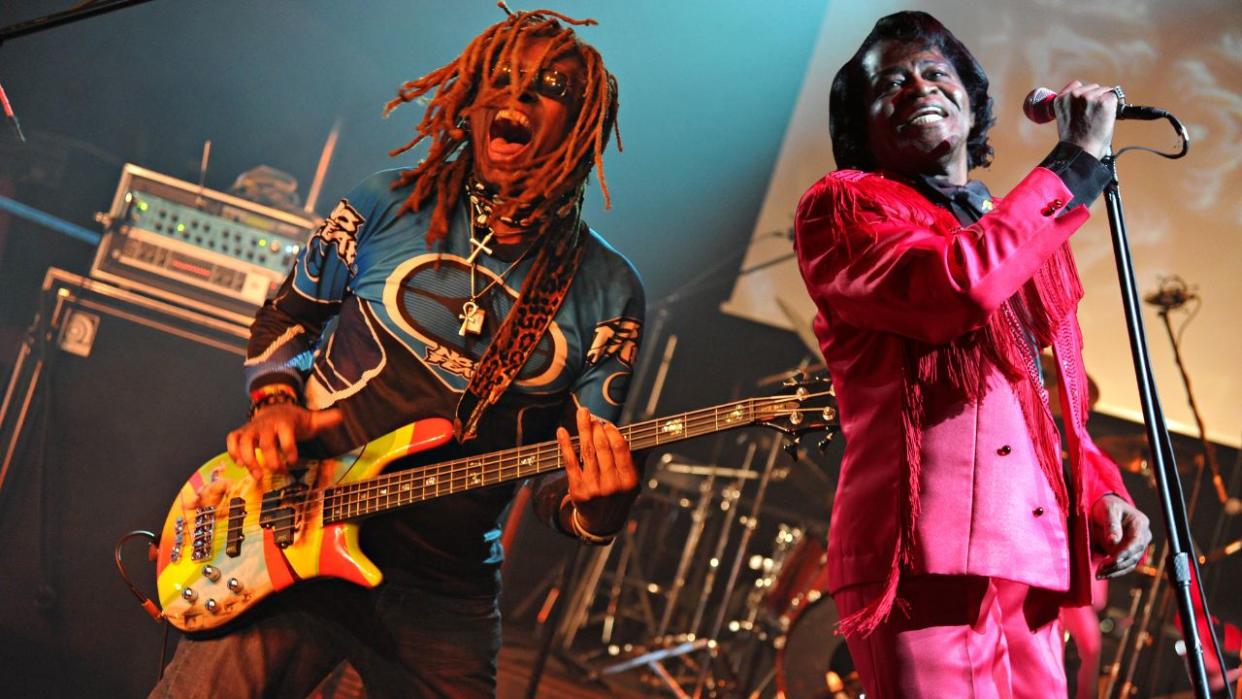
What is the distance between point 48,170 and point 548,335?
1904 mm

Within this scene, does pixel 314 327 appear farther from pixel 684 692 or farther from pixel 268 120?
pixel 684 692

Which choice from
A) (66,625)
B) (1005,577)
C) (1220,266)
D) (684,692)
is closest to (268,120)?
(66,625)

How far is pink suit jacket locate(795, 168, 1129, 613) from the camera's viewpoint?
4.76ft

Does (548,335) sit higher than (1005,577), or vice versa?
(548,335)

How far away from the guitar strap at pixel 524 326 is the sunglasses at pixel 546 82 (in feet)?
1.11

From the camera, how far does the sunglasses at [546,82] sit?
253cm

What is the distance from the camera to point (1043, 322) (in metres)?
1.64

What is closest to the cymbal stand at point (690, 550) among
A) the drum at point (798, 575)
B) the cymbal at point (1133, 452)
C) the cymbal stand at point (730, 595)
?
the cymbal stand at point (730, 595)

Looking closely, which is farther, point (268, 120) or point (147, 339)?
point (268, 120)

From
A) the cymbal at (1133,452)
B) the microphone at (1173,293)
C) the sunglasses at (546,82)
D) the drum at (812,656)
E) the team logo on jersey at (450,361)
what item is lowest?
the drum at (812,656)

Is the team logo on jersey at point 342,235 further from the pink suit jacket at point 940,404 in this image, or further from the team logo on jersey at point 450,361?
the pink suit jacket at point 940,404

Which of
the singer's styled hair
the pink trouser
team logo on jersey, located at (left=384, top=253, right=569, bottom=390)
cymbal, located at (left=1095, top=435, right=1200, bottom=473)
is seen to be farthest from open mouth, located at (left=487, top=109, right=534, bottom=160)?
cymbal, located at (left=1095, top=435, right=1200, bottom=473)

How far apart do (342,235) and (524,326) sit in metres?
0.53

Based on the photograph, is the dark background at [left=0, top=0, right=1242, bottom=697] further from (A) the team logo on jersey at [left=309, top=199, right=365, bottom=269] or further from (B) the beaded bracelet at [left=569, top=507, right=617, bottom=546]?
(B) the beaded bracelet at [left=569, top=507, right=617, bottom=546]
